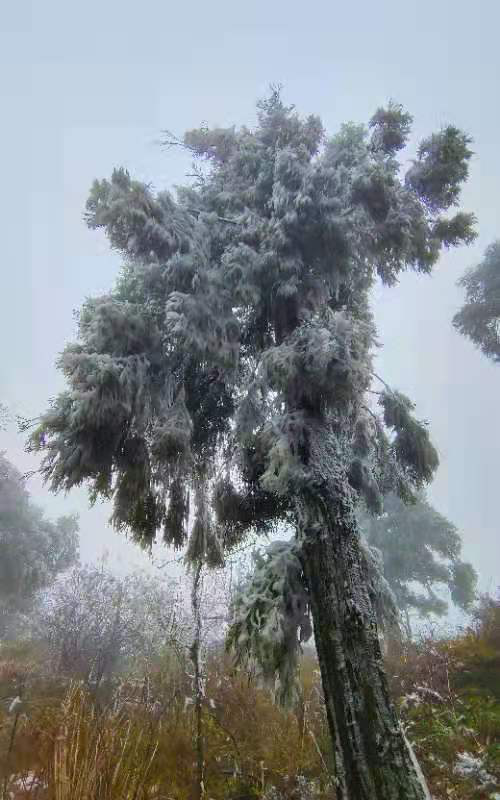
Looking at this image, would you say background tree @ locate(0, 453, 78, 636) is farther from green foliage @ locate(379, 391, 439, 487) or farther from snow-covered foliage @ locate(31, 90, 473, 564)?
green foliage @ locate(379, 391, 439, 487)

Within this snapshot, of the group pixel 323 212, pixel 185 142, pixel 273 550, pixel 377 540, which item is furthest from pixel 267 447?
pixel 377 540

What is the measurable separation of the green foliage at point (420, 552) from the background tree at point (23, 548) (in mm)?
13362

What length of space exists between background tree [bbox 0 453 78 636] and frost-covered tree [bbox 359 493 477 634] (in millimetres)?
13308

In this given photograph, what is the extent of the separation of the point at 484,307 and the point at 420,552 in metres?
10.4


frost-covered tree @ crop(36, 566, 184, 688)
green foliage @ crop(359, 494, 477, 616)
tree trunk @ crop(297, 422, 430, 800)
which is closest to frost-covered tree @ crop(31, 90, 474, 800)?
tree trunk @ crop(297, 422, 430, 800)

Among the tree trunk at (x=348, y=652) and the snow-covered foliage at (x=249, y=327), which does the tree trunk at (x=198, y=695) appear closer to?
the snow-covered foliage at (x=249, y=327)

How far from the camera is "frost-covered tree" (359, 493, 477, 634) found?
18188mm

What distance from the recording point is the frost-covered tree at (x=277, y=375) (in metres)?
4.32

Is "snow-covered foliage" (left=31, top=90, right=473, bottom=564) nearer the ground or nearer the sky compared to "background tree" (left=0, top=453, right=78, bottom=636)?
nearer the ground

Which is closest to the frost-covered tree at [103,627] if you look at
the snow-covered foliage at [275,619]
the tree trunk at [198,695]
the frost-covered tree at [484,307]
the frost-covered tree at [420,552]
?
the tree trunk at [198,695]

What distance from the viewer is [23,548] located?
1800cm

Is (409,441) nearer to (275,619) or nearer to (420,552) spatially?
(275,619)

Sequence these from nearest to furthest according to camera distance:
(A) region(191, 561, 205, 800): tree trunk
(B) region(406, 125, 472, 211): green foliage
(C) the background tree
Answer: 1. (A) region(191, 561, 205, 800): tree trunk
2. (B) region(406, 125, 472, 211): green foliage
3. (C) the background tree

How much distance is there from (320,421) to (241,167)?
14.8 ft
